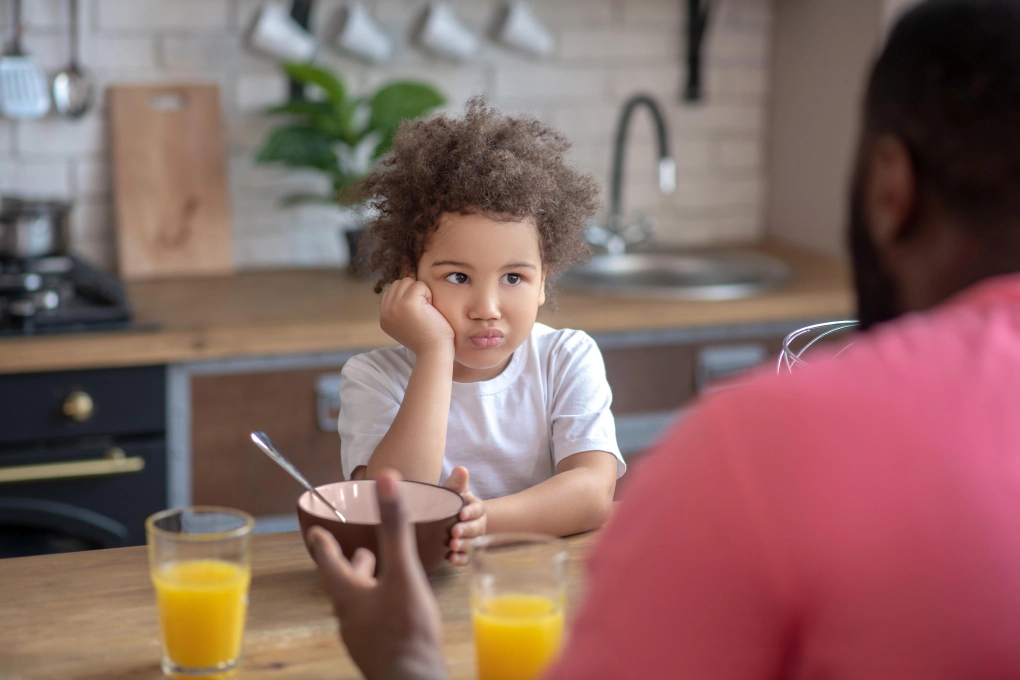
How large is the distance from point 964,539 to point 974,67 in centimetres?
22

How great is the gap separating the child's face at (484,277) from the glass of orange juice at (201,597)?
1.46 feet

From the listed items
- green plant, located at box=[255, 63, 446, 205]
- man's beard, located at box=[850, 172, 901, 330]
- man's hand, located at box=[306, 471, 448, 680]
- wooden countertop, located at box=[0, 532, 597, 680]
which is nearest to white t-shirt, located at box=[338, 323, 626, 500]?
wooden countertop, located at box=[0, 532, 597, 680]

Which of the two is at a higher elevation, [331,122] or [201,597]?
[331,122]

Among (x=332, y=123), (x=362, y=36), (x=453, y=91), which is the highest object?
(x=362, y=36)

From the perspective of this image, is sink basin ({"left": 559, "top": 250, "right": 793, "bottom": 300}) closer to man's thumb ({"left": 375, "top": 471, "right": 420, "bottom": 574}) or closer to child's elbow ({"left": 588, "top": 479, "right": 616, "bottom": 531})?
child's elbow ({"left": 588, "top": 479, "right": 616, "bottom": 531})

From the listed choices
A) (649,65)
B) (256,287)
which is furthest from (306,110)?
(649,65)

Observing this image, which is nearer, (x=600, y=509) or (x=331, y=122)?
(x=600, y=509)

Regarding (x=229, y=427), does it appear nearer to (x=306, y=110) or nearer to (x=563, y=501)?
(x=306, y=110)

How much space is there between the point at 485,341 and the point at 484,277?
0.24 feet

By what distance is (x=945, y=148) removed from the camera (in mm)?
517

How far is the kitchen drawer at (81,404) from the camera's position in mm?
1866

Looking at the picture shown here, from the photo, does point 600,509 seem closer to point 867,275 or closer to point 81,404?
point 867,275

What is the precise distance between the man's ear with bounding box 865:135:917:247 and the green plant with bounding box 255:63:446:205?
179cm

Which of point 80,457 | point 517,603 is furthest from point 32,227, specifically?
point 517,603
